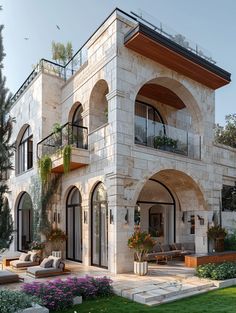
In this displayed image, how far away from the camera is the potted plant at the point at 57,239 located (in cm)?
1504

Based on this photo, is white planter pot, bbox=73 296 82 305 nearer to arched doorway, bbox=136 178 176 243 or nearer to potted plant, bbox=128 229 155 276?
potted plant, bbox=128 229 155 276

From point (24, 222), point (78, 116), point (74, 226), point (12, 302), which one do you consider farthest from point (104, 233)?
point (24, 222)

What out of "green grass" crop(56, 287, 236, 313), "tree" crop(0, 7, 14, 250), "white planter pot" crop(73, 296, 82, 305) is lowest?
"green grass" crop(56, 287, 236, 313)

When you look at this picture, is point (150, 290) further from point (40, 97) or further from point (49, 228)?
point (40, 97)

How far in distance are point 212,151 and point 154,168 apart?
411 cm

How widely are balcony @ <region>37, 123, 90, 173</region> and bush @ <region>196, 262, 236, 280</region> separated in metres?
5.92

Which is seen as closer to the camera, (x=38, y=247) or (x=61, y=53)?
(x=38, y=247)

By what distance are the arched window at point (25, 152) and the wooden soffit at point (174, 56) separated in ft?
28.1

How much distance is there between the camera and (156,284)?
10.1 metres

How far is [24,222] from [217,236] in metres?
10.8

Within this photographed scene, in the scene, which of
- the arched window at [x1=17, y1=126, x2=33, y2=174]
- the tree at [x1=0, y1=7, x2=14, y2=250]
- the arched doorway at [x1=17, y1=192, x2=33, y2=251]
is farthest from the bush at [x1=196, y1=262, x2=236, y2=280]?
the arched window at [x1=17, y1=126, x2=33, y2=174]

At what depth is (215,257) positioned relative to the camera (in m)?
13.9

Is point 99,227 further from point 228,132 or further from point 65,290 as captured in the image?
point 228,132

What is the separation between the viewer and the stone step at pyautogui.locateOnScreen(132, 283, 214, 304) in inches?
342
